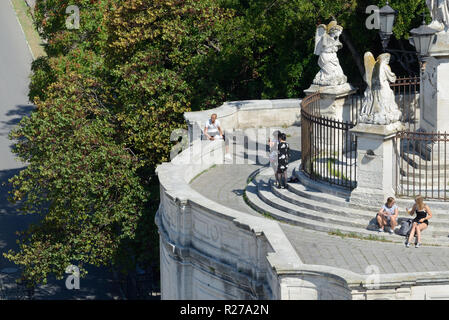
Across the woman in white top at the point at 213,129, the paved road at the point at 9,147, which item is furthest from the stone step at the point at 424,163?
the paved road at the point at 9,147

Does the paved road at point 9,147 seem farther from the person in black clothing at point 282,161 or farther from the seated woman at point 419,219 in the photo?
the seated woman at point 419,219

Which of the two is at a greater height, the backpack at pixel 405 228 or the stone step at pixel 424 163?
the stone step at pixel 424 163

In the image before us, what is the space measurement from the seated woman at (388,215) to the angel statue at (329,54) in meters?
6.78

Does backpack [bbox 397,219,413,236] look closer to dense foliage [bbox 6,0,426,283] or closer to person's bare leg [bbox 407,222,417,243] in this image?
person's bare leg [bbox 407,222,417,243]

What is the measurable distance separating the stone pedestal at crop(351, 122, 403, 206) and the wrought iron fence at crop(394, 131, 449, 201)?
0.34 meters

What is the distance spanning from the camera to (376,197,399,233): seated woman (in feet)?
67.1

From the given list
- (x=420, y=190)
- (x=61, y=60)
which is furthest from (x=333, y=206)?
(x=61, y=60)

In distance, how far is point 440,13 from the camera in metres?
22.4

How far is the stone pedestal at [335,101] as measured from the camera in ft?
85.6

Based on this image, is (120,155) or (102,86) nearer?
(120,155)

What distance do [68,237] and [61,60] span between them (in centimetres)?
1265

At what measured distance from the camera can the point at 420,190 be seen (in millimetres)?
21594

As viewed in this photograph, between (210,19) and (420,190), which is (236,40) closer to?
(210,19)

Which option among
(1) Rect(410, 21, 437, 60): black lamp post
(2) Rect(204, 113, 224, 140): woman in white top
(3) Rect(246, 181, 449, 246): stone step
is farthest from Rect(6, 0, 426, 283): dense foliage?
(1) Rect(410, 21, 437, 60): black lamp post
